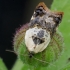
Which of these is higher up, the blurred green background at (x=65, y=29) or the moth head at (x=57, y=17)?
the blurred green background at (x=65, y=29)

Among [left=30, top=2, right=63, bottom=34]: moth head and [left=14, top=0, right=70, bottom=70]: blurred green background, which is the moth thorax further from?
[left=14, top=0, right=70, bottom=70]: blurred green background

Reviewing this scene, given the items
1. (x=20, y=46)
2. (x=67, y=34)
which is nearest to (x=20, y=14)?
(x=67, y=34)

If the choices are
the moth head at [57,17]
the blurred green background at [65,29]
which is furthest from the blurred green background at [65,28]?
the moth head at [57,17]

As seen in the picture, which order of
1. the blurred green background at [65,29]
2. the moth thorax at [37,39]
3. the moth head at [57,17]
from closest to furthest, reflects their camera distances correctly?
the moth thorax at [37,39]
the moth head at [57,17]
the blurred green background at [65,29]

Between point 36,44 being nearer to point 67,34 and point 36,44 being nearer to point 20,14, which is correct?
point 67,34

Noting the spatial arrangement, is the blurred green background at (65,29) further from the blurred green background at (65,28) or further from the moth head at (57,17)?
the moth head at (57,17)

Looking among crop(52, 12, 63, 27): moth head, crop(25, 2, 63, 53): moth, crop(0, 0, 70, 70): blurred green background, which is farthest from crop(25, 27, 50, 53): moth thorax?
crop(0, 0, 70, 70): blurred green background

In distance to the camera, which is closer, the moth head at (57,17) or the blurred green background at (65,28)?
the moth head at (57,17)

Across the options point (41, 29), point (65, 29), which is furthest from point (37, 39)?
point (65, 29)
